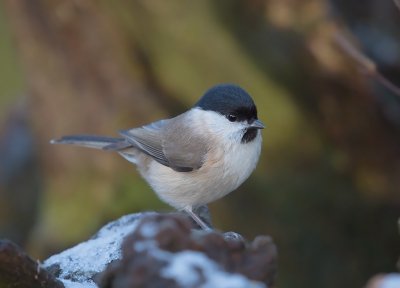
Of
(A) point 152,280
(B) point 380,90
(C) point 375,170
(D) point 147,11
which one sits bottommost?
(A) point 152,280

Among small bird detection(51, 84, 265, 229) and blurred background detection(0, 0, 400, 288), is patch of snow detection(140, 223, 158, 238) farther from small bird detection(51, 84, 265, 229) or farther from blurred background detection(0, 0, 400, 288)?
blurred background detection(0, 0, 400, 288)

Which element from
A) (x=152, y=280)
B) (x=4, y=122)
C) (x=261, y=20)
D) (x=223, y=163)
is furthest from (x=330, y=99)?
(x=4, y=122)

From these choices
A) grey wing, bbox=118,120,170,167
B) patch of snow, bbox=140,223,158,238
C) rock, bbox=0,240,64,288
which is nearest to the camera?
patch of snow, bbox=140,223,158,238

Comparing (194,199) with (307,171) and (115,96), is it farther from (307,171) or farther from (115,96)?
(115,96)

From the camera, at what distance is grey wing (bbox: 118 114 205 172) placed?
2518 millimetres

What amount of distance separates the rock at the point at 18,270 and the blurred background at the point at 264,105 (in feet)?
7.69

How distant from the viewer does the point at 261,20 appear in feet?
12.0

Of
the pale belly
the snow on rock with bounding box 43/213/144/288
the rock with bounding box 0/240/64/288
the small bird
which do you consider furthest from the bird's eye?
the rock with bounding box 0/240/64/288

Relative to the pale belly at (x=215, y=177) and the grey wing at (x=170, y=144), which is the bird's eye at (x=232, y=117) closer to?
the pale belly at (x=215, y=177)

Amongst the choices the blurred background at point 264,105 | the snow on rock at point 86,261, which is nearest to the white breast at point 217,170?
the snow on rock at point 86,261

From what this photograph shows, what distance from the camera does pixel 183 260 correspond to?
121 cm

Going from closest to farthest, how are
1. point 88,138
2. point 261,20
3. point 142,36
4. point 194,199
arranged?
1. point 194,199
2. point 88,138
3. point 261,20
4. point 142,36

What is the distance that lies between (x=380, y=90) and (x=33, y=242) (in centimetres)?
330

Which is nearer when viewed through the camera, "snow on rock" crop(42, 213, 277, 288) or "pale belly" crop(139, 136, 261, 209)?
"snow on rock" crop(42, 213, 277, 288)
